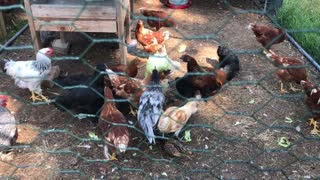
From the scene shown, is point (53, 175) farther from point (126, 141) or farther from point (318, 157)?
point (318, 157)

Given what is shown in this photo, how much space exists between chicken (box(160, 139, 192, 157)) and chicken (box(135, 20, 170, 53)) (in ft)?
4.08

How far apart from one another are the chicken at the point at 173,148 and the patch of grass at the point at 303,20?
1.83 meters

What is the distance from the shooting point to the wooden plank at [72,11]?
261 cm

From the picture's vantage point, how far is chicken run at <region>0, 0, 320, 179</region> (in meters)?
2.15

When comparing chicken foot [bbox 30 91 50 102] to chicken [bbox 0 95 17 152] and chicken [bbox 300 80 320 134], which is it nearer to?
chicken [bbox 0 95 17 152]

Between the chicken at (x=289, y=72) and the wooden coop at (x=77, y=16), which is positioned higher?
the wooden coop at (x=77, y=16)

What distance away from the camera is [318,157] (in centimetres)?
229

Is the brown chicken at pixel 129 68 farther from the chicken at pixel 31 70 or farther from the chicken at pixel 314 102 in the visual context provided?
the chicken at pixel 314 102

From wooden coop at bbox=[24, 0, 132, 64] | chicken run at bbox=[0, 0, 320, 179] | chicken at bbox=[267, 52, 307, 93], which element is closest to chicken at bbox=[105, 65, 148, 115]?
chicken run at bbox=[0, 0, 320, 179]

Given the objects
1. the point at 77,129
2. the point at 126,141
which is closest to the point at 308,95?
the point at 126,141

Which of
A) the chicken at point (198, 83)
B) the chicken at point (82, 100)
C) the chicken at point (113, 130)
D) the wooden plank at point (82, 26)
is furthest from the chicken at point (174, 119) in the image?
the wooden plank at point (82, 26)

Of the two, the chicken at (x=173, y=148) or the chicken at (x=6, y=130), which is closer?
the chicken at (x=6, y=130)

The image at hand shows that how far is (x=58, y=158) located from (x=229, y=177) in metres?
1.06

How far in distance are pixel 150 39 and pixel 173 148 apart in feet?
4.45
